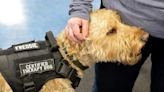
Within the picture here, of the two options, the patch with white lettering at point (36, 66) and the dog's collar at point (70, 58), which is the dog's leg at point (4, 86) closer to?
the patch with white lettering at point (36, 66)

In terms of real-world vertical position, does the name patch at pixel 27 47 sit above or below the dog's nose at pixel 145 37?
below

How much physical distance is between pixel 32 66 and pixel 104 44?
0.42 m

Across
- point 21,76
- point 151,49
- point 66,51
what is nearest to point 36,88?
point 21,76

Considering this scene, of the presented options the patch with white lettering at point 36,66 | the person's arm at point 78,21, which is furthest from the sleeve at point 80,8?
the patch with white lettering at point 36,66

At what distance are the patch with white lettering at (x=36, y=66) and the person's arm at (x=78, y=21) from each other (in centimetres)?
18

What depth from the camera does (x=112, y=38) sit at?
2258 mm

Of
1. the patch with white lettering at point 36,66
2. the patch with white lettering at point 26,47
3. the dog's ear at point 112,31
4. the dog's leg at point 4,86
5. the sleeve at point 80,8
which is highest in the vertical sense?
the sleeve at point 80,8

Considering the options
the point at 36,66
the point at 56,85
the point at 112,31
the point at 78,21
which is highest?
the point at 78,21

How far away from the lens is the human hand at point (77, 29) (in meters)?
2.09

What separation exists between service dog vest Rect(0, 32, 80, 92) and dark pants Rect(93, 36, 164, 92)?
0.22 m

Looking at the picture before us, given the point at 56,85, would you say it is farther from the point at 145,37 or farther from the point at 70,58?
the point at 145,37

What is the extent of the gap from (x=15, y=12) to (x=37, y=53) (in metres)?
1.71

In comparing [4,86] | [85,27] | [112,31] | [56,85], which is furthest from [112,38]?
[4,86]

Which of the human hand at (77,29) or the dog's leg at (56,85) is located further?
the dog's leg at (56,85)
